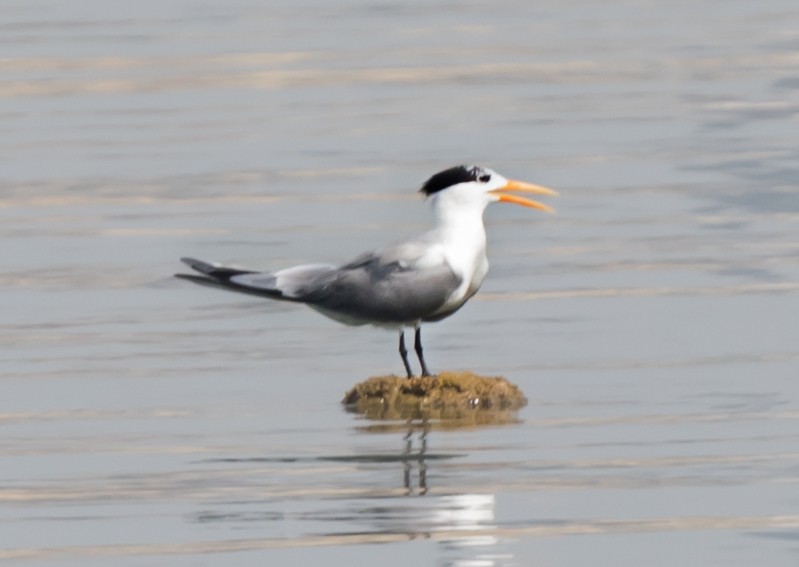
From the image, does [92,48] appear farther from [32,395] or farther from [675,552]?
[675,552]

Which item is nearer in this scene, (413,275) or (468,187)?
(413,275)

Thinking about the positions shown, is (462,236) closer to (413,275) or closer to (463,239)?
(463,239)

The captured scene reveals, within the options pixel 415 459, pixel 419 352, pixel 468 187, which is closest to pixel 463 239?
pixel 468 187

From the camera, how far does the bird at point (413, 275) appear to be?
10047 mm

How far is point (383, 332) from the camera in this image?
1174 cm

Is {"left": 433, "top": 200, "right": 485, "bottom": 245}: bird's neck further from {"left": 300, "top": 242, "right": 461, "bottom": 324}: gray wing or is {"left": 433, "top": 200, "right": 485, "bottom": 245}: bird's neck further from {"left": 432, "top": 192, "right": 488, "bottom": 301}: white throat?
{"left": 300, "top": 242, "right": 461, "bottom": 324}: gray wing

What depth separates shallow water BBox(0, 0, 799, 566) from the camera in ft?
27.0

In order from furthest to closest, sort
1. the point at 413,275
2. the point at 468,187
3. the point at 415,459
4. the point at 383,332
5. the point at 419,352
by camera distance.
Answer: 1. the point at 383,332
2. the point at 419,352
3. the point at 468,187
4. the point at 413,275
5. the point at 415,459

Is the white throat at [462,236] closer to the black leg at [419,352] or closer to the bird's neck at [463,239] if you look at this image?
the bird's neck at [463,239]

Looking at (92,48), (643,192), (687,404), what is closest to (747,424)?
(687,404)

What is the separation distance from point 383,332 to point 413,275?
1.74m

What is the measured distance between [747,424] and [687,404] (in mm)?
475

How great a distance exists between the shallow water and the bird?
1.36 feet

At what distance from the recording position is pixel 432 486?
862cm
